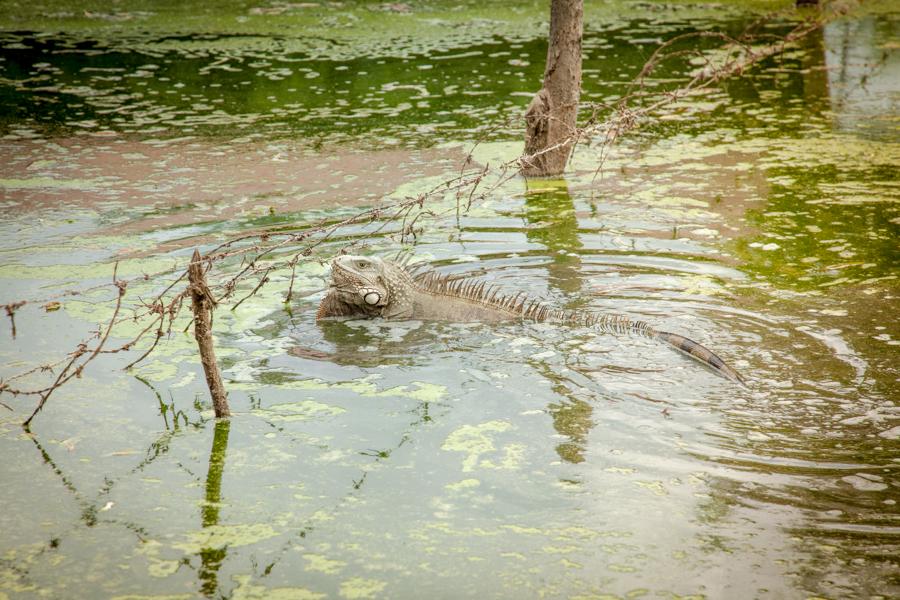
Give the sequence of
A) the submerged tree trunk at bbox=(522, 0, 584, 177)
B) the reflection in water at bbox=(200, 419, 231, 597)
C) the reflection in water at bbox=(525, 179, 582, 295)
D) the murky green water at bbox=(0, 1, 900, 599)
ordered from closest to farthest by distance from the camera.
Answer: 1. the reflection in water at bbox=(200, 419, 231, 597)
2. the murky green water at bbox=(0, 1, 900, 599)
3. the reflection in water at bbox=(525, 179, 582, 295)
4. the submerged tree trunk at bbox=(522, 0, 584, 177)

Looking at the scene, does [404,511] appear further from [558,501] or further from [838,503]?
[838,503]

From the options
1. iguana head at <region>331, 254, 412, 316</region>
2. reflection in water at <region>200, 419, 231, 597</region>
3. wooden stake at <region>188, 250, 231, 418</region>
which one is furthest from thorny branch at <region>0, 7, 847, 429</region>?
reflection in water at <region>200, 419, 231, 597</region>

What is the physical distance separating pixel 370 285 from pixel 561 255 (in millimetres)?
1751

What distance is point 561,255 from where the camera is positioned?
731 cm

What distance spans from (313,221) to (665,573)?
5.10 meters

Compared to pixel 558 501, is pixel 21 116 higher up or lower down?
higher up

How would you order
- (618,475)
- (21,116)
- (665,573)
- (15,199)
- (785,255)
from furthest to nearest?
1. (21,116)
2. (15,199)
3. (785,255)
4. (618,475)
5. (665,573)

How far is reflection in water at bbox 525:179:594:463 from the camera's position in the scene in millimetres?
4727

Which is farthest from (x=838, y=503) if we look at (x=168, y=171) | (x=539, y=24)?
(x=539, y=24)

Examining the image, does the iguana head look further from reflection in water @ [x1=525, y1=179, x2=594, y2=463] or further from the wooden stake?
the wooden stake

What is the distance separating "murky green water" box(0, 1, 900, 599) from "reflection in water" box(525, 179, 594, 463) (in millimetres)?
26

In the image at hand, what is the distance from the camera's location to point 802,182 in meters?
8.90

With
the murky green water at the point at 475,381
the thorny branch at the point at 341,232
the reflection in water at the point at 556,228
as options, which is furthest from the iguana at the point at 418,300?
the reflection in water at the point at 556,228

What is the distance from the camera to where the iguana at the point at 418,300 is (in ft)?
20.0
